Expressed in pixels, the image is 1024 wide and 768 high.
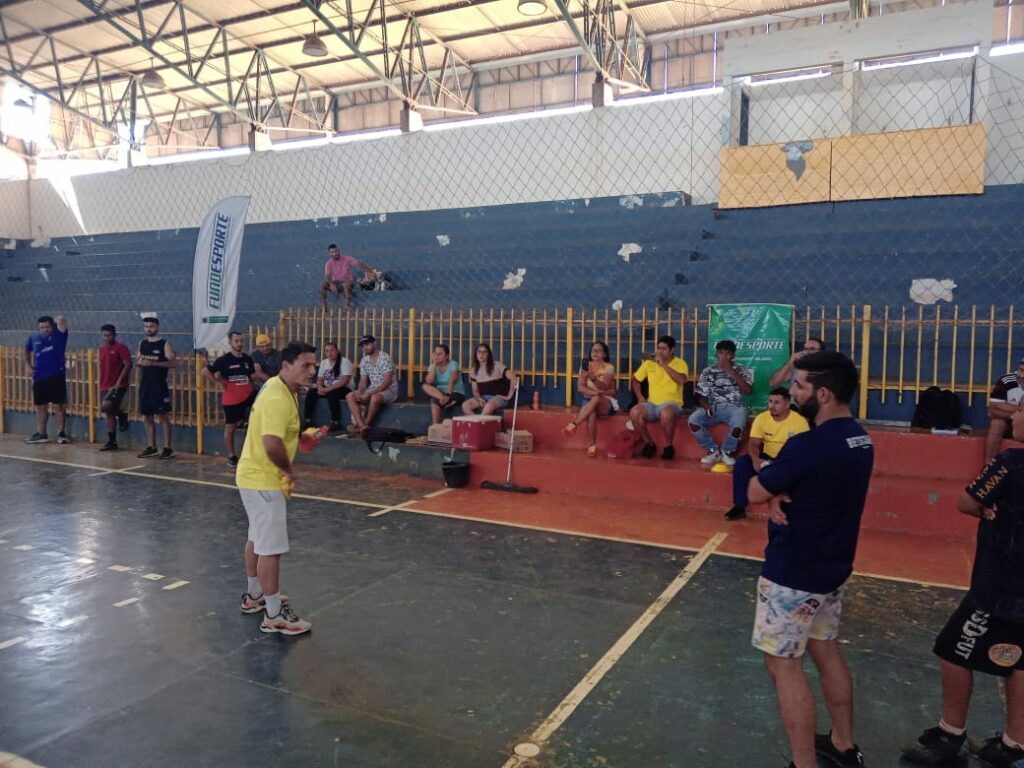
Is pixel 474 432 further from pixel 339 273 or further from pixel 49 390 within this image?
pixel 49 390

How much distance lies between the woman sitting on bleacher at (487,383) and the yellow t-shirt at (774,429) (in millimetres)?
3231

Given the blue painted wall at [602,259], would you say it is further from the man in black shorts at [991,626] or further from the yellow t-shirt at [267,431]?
the yellow t-shirt at [267,431]

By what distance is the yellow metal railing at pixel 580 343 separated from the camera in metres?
8.66

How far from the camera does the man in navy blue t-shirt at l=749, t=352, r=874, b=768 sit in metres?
2.78

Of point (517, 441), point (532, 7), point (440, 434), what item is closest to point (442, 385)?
point (440, 434)

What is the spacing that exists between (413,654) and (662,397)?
5126mm

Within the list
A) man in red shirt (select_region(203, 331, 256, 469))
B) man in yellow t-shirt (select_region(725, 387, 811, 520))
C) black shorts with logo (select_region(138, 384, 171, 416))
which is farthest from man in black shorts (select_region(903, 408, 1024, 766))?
black shorts with logo (select_region(138, 384, 171, 416))

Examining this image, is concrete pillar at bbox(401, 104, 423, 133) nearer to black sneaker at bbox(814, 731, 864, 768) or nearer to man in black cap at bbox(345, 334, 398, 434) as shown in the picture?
man in black cap at bbox(345, 334, 398, 434)

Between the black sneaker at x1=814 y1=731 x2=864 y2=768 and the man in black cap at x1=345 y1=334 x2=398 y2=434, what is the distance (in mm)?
7557

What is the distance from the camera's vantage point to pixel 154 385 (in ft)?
34.8

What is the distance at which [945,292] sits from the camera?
31.1 ft

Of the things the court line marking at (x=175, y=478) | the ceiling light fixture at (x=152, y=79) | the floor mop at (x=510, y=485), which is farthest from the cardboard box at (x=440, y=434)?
the ceiling light fixture at (x=152, y=79)

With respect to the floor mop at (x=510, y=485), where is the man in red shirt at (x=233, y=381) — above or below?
above

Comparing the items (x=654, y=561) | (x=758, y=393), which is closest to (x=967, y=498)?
(x=654, y=561)
